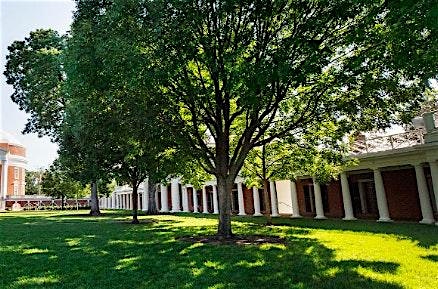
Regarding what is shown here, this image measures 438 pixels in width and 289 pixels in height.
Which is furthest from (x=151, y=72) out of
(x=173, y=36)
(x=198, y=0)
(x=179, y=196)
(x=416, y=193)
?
(x=179, y=196)

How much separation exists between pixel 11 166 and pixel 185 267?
7912 centimetres

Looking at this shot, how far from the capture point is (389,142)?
21.3m

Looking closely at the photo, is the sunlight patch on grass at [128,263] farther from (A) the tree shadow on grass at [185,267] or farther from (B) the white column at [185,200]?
(B) the white column at [185,200]

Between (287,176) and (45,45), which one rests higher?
(45,45)

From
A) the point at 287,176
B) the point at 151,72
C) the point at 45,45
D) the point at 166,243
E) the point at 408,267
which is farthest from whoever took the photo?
the point at 45,45

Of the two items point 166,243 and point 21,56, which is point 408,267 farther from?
point 21,56

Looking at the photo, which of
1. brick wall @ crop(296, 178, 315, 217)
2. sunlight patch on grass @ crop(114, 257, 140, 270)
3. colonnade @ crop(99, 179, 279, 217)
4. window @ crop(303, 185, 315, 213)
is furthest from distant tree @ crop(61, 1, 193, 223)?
window @ crop(303, 185, 315, 213)

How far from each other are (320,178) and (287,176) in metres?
2.51

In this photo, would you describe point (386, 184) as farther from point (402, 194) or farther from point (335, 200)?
point (335, 200)

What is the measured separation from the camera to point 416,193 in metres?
21.5

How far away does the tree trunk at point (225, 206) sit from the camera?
1358cm

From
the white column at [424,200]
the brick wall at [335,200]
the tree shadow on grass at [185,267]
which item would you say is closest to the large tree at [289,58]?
the tree shadow on grass at [185,267]

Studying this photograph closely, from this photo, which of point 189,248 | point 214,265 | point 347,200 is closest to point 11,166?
point 347,200

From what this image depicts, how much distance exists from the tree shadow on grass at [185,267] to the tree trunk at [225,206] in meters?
1.65
